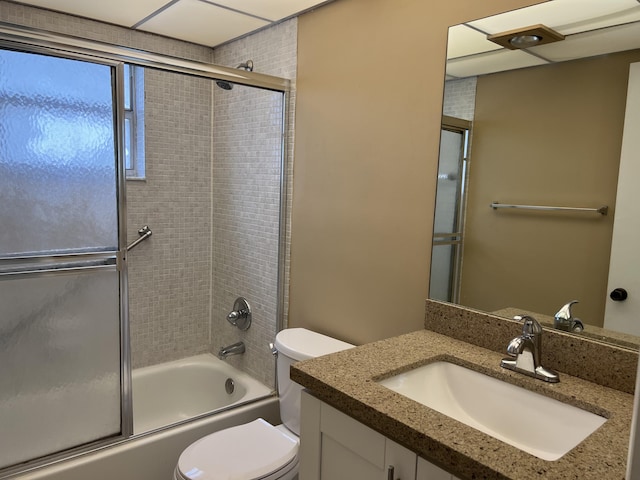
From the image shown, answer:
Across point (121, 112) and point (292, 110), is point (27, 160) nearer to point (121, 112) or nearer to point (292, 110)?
point (121, 112)

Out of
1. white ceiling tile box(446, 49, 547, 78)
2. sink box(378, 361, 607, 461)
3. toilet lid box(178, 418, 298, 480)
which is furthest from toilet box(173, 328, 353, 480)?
white ceiling tile box(446, 49, 547, 78)

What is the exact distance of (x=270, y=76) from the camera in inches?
91.5

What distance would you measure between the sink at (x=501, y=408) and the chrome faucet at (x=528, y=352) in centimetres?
7

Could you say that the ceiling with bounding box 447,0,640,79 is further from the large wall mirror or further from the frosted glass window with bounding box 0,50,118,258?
the frosted glass window with bounding box 0,50,118,258

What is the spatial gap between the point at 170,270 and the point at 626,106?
2.49 metres

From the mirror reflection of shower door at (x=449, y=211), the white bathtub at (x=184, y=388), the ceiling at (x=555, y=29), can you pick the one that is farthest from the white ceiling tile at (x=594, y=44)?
the white bathtub at (x=184, y=388)

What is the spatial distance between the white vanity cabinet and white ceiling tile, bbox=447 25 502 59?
48.5 inches

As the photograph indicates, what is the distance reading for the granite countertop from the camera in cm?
87

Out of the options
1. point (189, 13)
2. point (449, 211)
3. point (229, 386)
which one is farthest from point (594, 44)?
point (229, 386)

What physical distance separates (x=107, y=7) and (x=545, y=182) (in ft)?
7.07

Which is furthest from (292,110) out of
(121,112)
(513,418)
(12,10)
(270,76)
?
(513,418)

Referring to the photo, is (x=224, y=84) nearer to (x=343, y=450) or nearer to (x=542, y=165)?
(x=542, y=165)

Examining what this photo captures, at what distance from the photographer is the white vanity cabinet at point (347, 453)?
102cm

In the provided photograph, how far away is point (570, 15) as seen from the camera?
137cm
